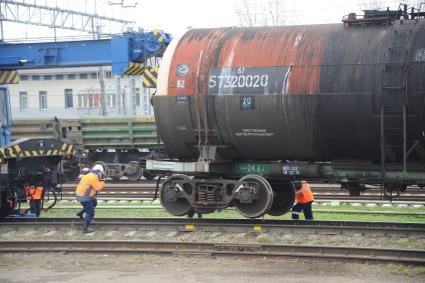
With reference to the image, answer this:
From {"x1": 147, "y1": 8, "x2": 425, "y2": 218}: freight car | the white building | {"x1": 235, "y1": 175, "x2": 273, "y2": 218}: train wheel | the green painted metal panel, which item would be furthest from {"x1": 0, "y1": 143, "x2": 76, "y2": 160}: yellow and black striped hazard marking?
the white building

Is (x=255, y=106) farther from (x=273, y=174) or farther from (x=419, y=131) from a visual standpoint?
(x=419, y=131)

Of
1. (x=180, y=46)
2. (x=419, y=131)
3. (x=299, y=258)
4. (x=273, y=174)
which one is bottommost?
(x=299, y=258)

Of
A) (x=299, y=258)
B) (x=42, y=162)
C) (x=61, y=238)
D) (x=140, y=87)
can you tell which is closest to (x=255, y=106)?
(x=299, y=258)

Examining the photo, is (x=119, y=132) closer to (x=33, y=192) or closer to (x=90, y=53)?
(x=90, y=53)

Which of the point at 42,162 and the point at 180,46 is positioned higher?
the point at 180,46

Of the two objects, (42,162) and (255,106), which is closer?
(255,106)

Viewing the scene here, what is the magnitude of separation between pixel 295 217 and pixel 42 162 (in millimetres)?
5885

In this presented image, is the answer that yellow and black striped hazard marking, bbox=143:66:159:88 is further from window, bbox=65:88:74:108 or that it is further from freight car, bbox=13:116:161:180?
window, bbox=65:88:74:108

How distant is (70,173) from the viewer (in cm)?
2564

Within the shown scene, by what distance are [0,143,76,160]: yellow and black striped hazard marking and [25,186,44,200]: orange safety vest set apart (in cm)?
74

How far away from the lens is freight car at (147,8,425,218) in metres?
11.6

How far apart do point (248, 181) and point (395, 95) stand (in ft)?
10.6

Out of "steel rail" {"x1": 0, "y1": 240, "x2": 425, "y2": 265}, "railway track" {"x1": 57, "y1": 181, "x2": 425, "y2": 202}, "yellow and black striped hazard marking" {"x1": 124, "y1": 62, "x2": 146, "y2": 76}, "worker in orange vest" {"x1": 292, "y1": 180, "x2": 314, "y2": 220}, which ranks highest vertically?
"yellow and black striped hazard marking" {"x1": 124, "y1": 62, "x2": 146, "y2": 76}

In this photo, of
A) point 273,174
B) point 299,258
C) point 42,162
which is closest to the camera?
point 299,258
